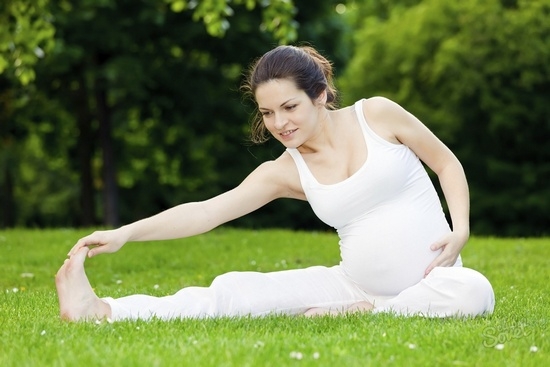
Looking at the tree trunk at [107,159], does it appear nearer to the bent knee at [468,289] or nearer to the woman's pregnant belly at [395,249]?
the woman's pregnant belly at [395,249]

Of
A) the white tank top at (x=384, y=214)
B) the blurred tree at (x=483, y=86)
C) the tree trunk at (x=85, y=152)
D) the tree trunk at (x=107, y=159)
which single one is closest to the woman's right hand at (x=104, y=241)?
the white tank top at (x=384, y=214)

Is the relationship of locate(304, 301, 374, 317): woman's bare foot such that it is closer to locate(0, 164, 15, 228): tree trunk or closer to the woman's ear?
the woman's ear

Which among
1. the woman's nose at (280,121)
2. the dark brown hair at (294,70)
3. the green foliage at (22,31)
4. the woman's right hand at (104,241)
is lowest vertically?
the woman's right hand at (104,241)

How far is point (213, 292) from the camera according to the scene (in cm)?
566

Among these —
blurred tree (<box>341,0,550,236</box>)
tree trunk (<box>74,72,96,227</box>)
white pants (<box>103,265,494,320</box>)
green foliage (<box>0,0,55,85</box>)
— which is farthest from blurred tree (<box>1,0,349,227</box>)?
white pants (<box>103,265,494,320</box>)

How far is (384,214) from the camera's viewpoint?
18.7ft

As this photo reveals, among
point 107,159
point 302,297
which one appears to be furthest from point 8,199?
point 302,297

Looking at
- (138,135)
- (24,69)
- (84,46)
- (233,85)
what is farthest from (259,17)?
(24,69)

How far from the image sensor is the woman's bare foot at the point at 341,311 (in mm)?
5698

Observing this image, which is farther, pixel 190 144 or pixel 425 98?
pixel 425 98

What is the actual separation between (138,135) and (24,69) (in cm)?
1757

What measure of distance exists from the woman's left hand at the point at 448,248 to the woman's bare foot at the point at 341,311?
0.48 m

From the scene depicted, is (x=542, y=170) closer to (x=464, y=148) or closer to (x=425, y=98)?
(x=464, y=148)

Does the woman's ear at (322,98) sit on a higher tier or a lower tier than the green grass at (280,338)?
higher
